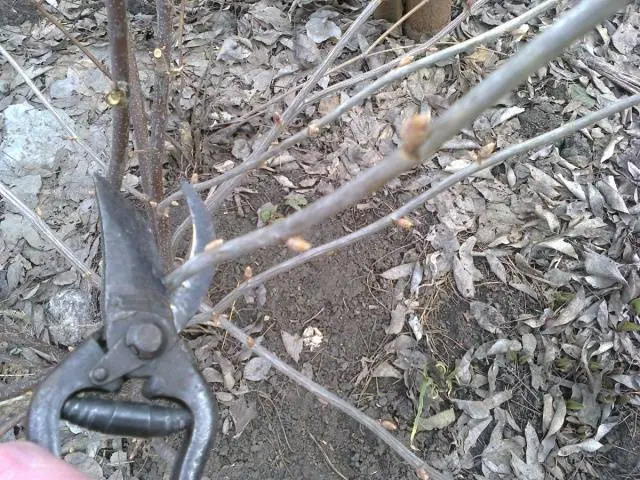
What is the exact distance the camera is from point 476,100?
489 mm

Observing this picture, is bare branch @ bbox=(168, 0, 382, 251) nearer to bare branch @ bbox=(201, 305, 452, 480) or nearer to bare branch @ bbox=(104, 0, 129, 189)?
bare branch @ bbox=(104, 0, 129, 189)

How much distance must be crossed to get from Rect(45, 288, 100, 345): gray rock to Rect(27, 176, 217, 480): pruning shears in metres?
0.89

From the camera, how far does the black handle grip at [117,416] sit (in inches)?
39.6

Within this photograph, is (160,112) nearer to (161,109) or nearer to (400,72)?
(161,109)

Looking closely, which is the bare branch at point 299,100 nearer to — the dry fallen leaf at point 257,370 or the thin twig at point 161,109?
the thin twig at point 161,109

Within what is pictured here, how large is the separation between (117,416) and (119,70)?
0.62 metres

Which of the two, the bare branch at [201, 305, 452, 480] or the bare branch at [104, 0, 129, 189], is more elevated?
the bare branch at [104, 0, 129, 189]

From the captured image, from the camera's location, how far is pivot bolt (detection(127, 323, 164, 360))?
1.03 meters

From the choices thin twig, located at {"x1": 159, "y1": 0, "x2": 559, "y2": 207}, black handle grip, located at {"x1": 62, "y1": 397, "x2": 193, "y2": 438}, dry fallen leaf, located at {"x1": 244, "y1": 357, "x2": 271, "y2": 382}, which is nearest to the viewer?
black handle grip, located at {"x1": 62, "y1": 397, "x2": 193, "y2": 438}

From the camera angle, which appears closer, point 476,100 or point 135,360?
point 476,100

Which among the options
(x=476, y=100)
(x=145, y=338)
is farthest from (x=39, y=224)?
(x=476, y=100)

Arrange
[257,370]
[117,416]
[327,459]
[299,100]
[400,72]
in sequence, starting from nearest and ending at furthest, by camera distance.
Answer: [117,416]
[400,72]
[299,100]
[327,459]
[257,370]

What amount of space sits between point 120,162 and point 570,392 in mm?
1585

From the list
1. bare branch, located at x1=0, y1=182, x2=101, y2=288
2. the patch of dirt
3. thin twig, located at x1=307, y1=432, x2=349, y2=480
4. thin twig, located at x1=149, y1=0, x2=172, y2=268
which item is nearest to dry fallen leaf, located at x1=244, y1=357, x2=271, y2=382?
the patch of dirt
